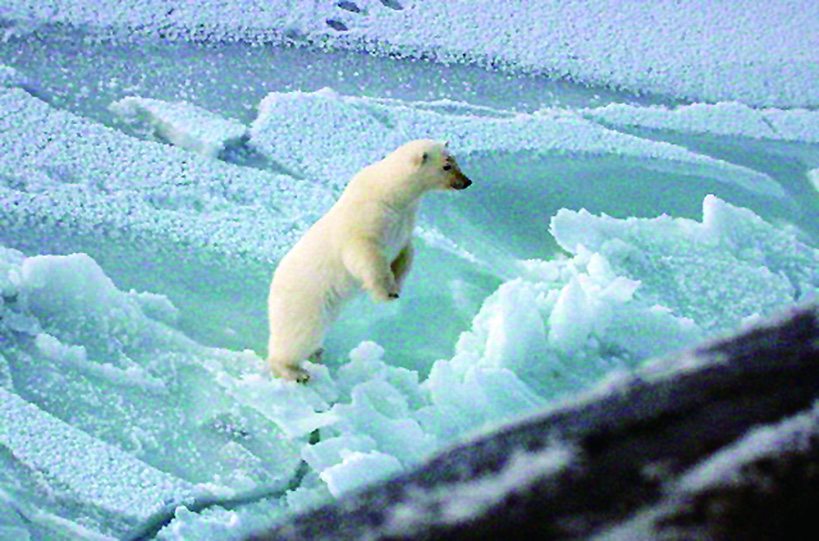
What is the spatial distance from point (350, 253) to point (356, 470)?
29 cm

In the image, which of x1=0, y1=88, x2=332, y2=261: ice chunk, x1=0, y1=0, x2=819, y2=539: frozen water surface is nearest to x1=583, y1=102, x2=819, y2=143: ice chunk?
x1=0, y1=0, x2=819, y2=539: frozen water surface

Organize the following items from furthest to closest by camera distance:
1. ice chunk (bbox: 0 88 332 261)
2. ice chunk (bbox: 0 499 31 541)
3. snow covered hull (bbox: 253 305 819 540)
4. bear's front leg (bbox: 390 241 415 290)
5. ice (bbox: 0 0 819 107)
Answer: ice (bbox: 0 0 819 107)
ice chunk (bbox: 0 88 332 261)
bear's front leg (bbox: 390 241 415 290)
ice chunk (bbox: 0 499 31 541)
snow covered hull (bbox: 253 305 819 540)

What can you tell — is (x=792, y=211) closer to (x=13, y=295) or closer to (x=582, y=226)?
(x=582, y=226)

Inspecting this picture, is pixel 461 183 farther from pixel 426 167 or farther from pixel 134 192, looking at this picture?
pixel 134 192

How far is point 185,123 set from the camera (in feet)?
6.38

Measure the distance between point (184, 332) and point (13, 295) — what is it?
244mm

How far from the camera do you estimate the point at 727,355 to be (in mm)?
292

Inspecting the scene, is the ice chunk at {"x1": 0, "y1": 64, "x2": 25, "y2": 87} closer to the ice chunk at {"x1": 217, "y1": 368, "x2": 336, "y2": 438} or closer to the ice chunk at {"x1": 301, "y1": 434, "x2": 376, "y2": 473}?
the ice chunk at {"x1": 217, "y1": 368, "x2": 336, "y2": 438}

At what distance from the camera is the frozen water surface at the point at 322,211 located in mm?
1421

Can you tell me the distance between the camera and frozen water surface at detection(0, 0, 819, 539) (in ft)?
4.66

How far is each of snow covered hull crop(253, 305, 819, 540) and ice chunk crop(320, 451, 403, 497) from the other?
3.43 ft

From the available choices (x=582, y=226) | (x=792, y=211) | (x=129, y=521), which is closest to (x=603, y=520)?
(x=129, y=521)

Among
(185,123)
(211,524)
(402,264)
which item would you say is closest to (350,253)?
(402,264)

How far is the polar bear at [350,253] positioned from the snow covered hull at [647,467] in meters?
1.16
